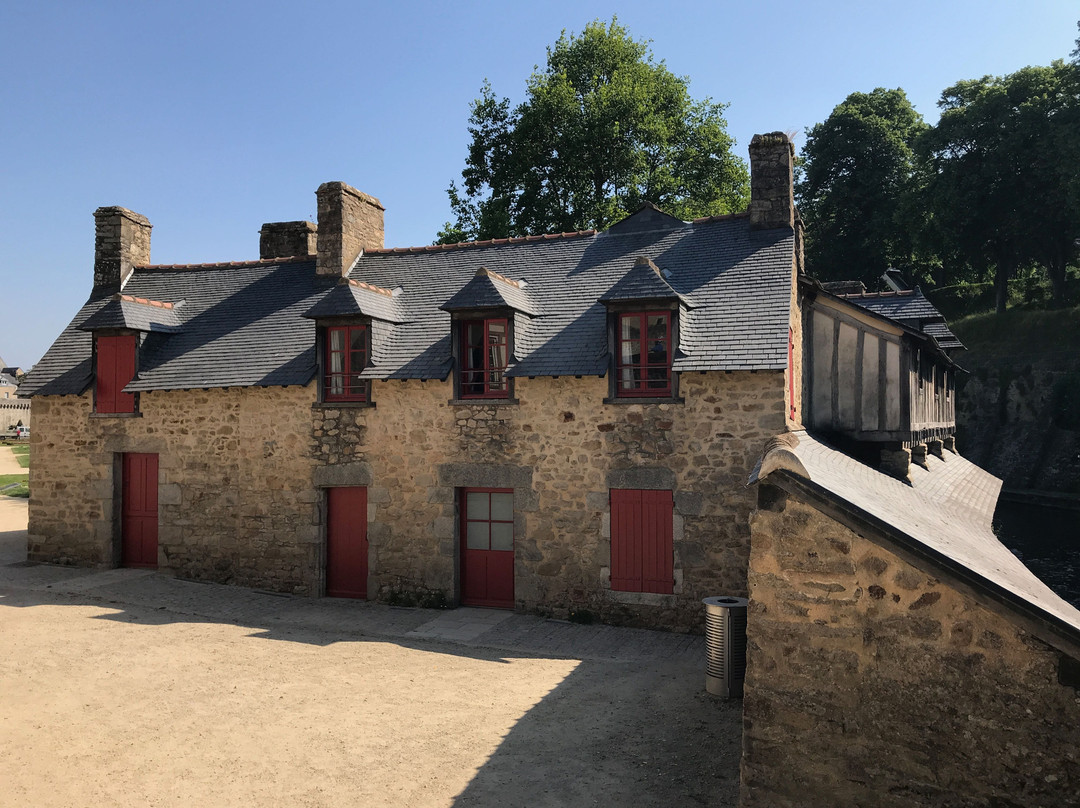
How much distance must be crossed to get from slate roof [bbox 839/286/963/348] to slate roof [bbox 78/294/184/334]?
11.7 metres

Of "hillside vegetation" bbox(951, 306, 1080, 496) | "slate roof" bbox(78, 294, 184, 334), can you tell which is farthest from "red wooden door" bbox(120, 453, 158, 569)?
"hillside vegetation" bbox(951, 306, 1080, 496)

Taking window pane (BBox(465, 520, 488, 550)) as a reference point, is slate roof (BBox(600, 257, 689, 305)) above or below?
above

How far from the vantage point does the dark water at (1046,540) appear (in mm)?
15875

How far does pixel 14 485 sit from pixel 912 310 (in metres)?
25.9

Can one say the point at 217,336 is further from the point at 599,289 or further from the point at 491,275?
the point at 599,289

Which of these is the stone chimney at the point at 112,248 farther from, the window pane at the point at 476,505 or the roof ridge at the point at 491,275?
the window pane at the point at 476,505

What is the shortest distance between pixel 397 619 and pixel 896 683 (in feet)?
23.8

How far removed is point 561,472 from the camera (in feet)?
33.3

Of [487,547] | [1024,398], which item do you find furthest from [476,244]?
[1024,398]

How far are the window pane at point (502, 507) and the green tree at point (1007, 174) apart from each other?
27.0 meters

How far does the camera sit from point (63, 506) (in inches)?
510

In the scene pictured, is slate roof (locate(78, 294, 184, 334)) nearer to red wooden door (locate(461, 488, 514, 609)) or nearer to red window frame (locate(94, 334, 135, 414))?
red window frame (locate(94, 334, 135, 414))

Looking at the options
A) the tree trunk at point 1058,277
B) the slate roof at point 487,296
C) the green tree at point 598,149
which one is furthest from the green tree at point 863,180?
the slate roof at point 487,296

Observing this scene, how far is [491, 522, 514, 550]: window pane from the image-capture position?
35.0ft
